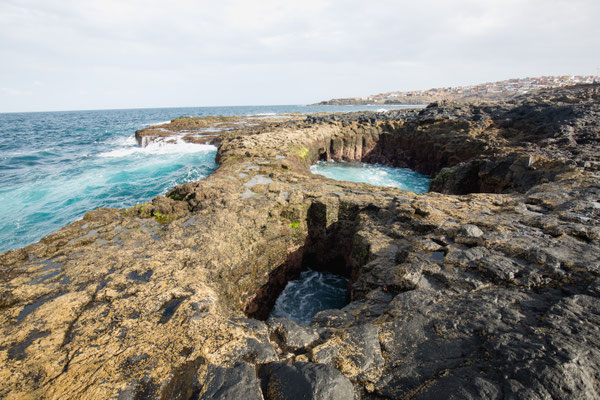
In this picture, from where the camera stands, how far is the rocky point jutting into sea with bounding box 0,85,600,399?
2.83 metres

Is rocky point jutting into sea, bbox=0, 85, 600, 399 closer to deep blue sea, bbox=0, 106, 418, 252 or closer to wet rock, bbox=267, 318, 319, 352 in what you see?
wet rock, bbox=267, 318, 319, 352

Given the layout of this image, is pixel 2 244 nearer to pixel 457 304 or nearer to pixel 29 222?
pixel 29 222

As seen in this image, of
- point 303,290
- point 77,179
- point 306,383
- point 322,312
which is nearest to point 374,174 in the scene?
point 303,290

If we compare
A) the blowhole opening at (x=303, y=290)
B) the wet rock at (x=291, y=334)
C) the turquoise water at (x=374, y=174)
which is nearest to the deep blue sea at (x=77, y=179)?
the turquoise water at (x=374, y=174)

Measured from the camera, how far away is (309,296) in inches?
335

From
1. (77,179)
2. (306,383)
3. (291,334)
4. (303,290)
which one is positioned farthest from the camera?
(77,179)

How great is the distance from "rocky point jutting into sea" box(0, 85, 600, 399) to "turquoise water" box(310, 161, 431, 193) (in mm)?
9439

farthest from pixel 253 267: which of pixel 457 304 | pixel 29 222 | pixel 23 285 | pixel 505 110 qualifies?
pixel 505 110

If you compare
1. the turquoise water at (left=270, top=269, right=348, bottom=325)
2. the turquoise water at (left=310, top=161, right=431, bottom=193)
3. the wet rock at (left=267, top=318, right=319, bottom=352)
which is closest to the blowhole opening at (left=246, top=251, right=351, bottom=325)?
the turquoise water at (left=270, top=269, right=348, bottom=325)

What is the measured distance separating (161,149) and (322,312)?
100 ft

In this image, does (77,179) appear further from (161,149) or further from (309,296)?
(309,296)

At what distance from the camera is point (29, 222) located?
1241cm

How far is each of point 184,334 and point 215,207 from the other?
492 centimetres

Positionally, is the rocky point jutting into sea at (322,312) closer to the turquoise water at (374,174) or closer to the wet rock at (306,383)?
the wet rock at (306,383)
